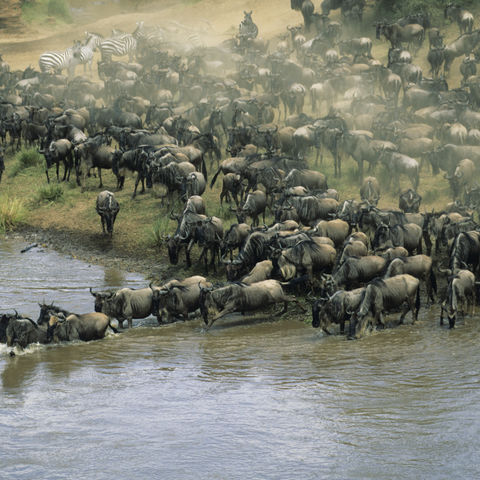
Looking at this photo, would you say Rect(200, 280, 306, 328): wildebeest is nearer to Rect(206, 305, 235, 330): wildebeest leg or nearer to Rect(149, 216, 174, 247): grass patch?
Rect(206, 305, 235, 330): wildebeest leg

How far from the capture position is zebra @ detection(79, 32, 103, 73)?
43.2 meters

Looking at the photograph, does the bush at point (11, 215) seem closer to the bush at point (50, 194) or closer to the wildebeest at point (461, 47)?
the bush at point (50, 194)

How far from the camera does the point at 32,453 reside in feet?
32.0

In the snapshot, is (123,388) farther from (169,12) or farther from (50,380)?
(169,12)

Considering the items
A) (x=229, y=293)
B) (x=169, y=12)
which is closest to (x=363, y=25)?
(x=169, y=12)

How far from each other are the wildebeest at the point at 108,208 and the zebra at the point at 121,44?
25.2m

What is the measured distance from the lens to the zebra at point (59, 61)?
42250mm

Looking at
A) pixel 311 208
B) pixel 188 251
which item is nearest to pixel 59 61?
pixel 188 251

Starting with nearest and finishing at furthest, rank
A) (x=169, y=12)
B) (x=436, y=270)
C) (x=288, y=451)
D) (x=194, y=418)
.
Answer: (x=288, y=451) < (x=194, y=418) < (x=436, y=270) < (x=169, y=12)

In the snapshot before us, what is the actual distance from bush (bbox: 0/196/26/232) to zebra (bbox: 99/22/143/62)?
22410 millimetres

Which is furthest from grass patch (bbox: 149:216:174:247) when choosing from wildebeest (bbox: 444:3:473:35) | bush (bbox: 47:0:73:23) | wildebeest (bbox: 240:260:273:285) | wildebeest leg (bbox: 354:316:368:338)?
bush (bbox: 47:0:73:23)

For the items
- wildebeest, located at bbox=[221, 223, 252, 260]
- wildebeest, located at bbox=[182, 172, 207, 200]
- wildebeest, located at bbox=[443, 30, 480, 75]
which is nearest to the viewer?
wildebeest, located at bbox=[221, 223, 252, 260]

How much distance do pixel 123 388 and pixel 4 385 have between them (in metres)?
1.80

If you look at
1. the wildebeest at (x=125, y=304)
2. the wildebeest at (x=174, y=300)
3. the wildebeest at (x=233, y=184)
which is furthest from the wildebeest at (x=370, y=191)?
the wildebeest at (x=125, y=304)
